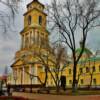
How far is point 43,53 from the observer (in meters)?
62.1

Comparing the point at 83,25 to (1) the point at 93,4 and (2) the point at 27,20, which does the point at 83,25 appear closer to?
(1) the point at 93,4

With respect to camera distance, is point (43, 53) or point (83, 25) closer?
point (83, 25)

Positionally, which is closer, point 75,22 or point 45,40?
point 75,22

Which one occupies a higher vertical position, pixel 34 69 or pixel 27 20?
pixel 27 20

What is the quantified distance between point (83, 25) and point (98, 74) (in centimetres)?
6281

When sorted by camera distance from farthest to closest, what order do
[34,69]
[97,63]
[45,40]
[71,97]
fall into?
[34,69] < [97,63] < [45,40] < [71,97]

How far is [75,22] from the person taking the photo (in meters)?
37.1

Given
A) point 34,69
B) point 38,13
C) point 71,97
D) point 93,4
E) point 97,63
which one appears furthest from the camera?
point 38,13

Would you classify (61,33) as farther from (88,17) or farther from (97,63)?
(97,63)

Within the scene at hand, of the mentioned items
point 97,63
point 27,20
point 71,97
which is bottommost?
point 71,97

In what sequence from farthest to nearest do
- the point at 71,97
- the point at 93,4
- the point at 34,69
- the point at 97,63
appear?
the point at 34,69 < the point at 97,63 < the point at 93,4 < the point at 71,97

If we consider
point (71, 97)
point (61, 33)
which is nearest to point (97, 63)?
point (61, 33)

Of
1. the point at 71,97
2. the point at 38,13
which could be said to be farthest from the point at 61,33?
the point at 38,13

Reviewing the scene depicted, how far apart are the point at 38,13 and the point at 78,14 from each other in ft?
256
